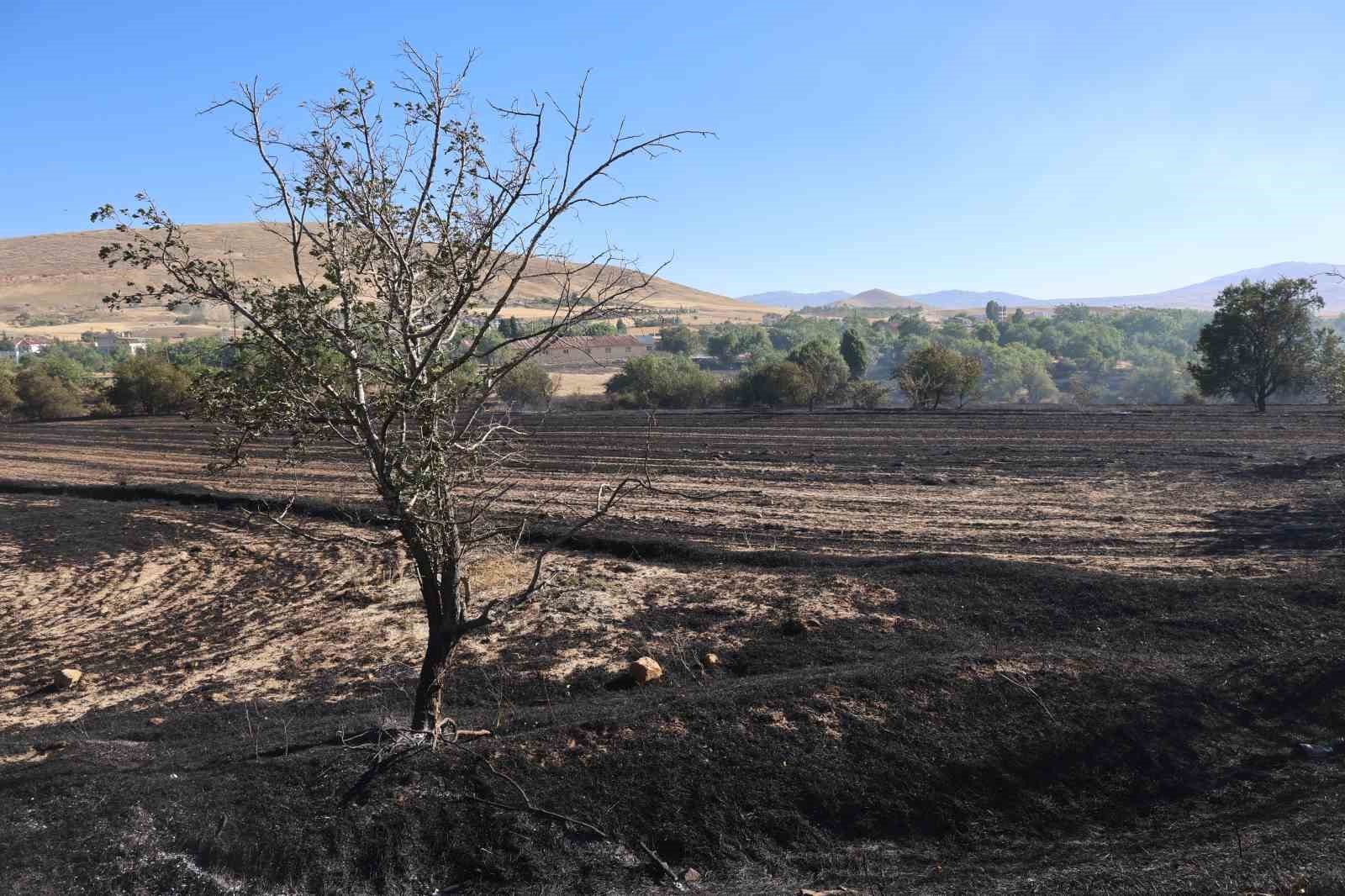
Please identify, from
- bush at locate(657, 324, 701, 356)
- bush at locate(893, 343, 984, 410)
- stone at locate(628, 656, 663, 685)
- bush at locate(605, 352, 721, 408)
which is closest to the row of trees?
bush at locate(605, 352, 721, 408)

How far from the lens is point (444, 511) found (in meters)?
6.41

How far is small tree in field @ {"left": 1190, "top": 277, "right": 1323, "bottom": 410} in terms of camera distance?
131 feet

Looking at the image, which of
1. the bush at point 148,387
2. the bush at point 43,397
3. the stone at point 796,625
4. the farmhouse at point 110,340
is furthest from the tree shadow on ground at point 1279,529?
the farmhouse at point 110,340

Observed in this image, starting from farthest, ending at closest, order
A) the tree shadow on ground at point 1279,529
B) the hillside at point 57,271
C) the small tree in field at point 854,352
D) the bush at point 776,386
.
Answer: the hillside at point 57,271 → the small tree in field at point 854,352 → the bush at point 776,386 → the tree shadow on ground at point 1279,529

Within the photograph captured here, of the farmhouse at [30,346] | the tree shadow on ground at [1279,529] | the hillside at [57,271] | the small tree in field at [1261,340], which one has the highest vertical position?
the hillside at [57,271]

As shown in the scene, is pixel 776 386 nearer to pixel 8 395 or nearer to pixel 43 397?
pixel 43 397

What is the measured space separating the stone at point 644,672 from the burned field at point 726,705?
157 millimetres

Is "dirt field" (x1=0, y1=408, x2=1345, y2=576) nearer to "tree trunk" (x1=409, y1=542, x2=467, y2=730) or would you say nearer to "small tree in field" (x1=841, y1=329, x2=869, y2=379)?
"tree trunk" (x1=409, y1=542, x2=467, y2=730)

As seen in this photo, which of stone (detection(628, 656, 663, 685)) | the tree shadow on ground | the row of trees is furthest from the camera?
the row of trees

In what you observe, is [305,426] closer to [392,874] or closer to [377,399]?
[377,399]

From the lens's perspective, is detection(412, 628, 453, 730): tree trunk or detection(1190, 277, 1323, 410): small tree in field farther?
detection(1190, 277, 1323, 410): small tree in field

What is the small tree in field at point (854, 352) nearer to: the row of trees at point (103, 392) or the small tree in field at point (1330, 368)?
the small tree in field at point (1330, 368)

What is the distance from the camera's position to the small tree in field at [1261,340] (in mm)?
39844

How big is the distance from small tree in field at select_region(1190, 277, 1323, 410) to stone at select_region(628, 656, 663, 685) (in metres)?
40.8
